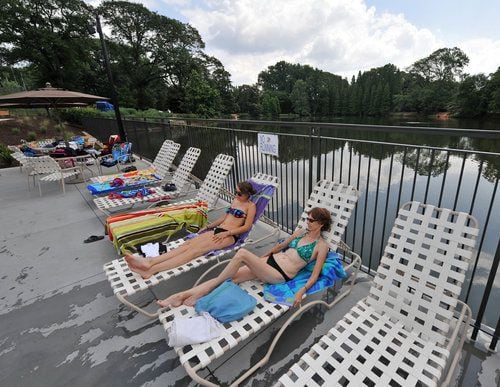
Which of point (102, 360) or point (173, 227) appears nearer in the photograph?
point (102, 360)

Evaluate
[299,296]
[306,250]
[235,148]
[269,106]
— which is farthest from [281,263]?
Result: [269,106]

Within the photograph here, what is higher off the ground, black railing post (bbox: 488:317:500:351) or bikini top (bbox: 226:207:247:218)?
bikini top (bbox: 226:207:247:218)

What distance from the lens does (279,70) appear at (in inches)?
3814

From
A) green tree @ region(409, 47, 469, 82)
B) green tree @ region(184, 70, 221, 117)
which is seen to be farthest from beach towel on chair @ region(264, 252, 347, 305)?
green tree @ region(409, 47, 469, 82)

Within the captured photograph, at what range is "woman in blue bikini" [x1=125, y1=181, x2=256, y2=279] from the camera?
2.32 meters

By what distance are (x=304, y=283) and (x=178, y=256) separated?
122cm

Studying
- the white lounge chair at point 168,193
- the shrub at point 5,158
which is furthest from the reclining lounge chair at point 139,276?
the shrub at point 5,158

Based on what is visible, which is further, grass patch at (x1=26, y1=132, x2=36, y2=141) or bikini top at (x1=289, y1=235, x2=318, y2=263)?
grass patch at (x1=26, y1=132, x2=36, y2=141)

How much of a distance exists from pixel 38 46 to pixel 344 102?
64208 millimetres

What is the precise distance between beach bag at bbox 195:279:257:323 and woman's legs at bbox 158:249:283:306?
93mm

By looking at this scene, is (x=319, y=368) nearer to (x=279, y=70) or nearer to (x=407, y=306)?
(x=407, y=306)

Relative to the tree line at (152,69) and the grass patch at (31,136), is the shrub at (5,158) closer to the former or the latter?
the tree line at (152,69)

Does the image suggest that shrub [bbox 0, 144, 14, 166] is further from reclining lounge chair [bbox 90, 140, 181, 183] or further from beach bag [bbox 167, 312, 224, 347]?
beach bag [bbox 167, 312, 224, 347]

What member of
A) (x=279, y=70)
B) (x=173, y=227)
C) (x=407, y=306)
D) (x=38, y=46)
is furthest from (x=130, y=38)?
(x=279, y=70)
